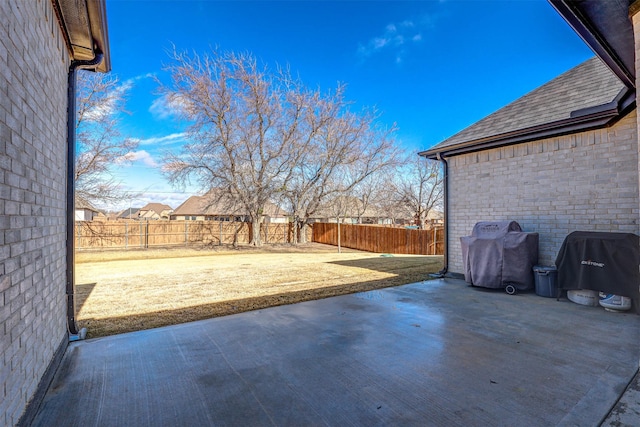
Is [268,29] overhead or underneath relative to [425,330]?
overhead

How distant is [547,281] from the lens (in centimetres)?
580

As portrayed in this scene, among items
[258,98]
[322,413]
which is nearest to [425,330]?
[322,413]

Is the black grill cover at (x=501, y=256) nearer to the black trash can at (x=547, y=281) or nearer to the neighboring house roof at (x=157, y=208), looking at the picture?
the black trash can at (x=547, y=281)

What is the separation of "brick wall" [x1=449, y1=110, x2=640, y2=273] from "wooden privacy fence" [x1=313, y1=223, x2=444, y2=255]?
8368 mm

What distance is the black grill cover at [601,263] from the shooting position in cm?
470

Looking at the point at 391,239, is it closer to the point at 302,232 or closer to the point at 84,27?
the point at 302,232

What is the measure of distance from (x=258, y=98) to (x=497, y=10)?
1275 cm

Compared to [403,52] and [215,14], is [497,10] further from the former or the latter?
[215,14]

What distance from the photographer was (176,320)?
447cm

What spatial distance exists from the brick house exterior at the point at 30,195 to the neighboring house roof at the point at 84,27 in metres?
0.02

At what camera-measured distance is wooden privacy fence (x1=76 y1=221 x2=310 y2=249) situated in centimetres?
1722

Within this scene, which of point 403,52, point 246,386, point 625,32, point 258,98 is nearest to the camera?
point 246,386

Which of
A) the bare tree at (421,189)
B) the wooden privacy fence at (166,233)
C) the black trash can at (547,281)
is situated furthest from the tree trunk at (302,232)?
the black trash can at (547,281)

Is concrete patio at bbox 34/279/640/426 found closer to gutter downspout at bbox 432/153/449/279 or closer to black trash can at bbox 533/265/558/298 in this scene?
black trash can at bbox 533/265/558/298
